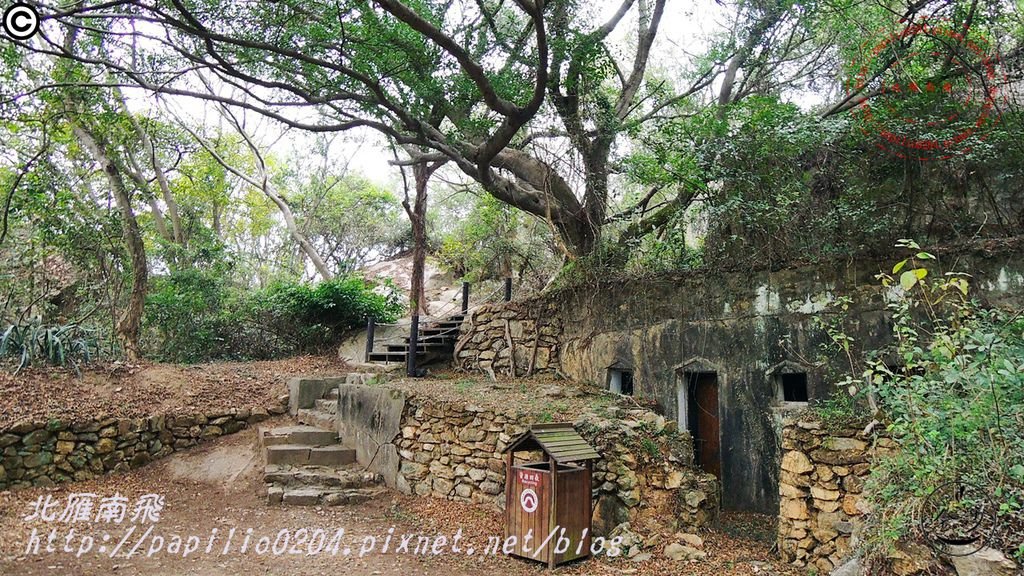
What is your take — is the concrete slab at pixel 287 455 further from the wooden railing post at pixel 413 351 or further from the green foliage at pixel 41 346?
the green foliage at pixel 41 346

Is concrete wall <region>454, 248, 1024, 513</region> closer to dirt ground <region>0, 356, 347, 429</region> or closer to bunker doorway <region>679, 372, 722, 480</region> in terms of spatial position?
bunker doorway <region>679, 372, 722, 480</region>

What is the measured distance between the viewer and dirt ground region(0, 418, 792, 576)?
498cm

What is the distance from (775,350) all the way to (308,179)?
18.2 metres

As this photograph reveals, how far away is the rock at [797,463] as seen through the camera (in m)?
4.90

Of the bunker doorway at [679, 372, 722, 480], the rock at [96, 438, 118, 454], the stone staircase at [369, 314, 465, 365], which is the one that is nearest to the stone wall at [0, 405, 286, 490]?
the rock at [96, 438, 118, 454]

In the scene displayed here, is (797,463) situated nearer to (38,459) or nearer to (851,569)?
(851,569)

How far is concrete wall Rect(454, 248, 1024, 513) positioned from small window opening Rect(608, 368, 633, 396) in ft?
0.35

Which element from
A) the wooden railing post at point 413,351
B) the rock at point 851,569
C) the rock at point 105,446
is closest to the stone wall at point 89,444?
the rock at point 105,446

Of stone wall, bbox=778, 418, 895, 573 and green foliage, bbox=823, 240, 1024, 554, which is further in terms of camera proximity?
stone wall, bbox=778, 418, 895, 573

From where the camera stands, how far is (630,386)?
8.68 metres

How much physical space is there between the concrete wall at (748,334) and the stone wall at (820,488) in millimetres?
1907

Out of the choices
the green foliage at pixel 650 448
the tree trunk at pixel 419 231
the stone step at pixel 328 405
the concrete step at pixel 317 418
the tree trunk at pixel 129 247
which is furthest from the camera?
the tree trunk at pixel 419 231

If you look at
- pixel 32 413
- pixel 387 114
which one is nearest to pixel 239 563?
pixel 32 413

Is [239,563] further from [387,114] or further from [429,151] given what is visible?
[429,151]
